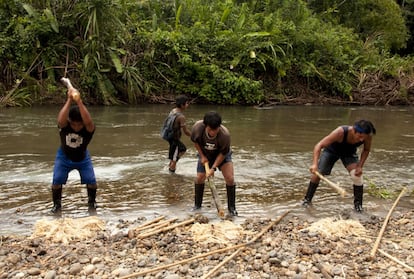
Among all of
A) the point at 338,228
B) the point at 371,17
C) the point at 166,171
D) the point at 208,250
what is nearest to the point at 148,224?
the point at 208,250

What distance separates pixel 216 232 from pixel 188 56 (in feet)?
49.1

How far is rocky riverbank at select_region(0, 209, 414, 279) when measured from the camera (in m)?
4.51

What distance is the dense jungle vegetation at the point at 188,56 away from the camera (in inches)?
711

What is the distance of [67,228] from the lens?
18.0 ft

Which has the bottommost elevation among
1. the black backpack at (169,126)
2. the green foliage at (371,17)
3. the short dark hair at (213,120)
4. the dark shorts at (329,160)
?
the dark shorts at (329,160)

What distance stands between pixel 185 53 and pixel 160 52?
994 millimetres

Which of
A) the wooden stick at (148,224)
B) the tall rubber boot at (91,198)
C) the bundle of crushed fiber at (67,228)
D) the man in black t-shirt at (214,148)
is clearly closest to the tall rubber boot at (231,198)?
the man in black t-shirt at (214,148)

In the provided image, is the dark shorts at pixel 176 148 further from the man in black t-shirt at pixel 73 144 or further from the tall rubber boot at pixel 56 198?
the tall rubber boot at pixel 56 198

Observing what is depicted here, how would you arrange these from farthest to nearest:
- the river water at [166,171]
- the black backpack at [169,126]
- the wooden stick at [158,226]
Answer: the black backpack at [169,126]
the river water at [166,171]
the wooden stick at [158,226]

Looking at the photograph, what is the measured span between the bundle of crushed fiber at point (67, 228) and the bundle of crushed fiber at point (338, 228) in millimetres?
2345

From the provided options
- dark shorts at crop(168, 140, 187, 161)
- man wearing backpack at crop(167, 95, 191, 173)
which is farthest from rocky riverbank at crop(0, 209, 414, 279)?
dark shorts at crop(168, 140, 187, 161)

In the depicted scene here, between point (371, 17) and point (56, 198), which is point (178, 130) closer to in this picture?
point (56, 198)

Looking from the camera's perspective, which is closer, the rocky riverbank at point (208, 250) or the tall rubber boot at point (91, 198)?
the rocky riverbank at point (208, 250)

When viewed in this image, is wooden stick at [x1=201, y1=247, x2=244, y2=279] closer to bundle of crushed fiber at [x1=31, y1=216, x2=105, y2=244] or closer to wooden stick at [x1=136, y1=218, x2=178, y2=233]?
wooden stick at [x1=136, y1=218, x2=178, y2=233]
